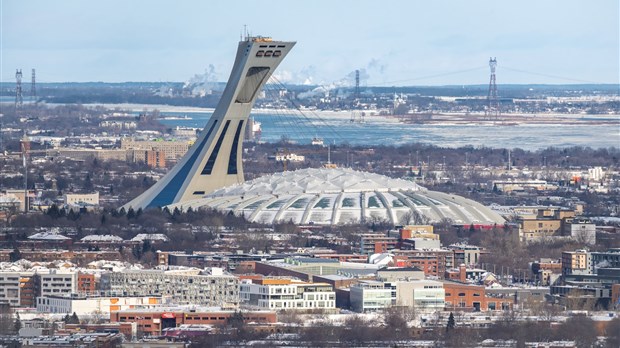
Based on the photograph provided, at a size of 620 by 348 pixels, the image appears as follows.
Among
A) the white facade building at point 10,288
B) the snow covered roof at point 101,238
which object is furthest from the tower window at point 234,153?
the white facade building at point 10,288

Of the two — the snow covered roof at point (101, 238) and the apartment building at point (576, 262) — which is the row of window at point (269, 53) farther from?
the apartment building at point (576, 262)

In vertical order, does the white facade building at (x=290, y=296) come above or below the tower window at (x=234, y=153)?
below

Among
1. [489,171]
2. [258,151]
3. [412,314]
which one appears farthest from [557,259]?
[258,151]

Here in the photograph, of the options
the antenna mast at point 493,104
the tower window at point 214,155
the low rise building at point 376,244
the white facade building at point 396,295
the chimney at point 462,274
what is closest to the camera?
the white facade building at point 396,295

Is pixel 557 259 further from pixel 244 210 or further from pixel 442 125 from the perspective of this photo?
pixel 442 125

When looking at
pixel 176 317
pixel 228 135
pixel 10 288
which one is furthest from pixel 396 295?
pixel 228 135

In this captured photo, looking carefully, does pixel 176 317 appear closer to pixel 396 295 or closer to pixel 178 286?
pixel 178 286
